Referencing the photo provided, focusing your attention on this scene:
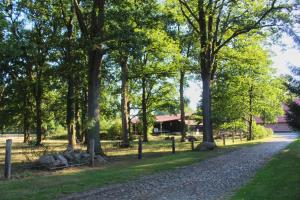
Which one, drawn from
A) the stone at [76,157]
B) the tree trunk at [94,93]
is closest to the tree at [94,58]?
the tree trunk at [94,93]

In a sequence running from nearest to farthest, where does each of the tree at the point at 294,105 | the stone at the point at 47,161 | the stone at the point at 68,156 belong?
1. the tree at the point at 294,105
2. the stone at the point at 47,161
3. the stone at the point at 68,156

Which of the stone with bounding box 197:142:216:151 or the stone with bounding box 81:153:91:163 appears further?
the stone with bounding box 197:142:216:151

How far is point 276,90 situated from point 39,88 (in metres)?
24.6

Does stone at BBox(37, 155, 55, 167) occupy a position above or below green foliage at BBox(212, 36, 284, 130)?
below

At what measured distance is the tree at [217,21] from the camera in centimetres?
2753

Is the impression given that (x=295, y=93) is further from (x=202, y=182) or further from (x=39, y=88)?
(x=39, y=88)

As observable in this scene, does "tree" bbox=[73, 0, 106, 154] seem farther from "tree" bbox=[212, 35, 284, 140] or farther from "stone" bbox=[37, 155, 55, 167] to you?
"tree" bbox=[212, 35, 284, 140]

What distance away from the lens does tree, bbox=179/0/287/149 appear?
27.5m

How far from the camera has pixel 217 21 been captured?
28594 millimetres

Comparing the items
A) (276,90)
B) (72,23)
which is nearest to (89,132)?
(72,23)

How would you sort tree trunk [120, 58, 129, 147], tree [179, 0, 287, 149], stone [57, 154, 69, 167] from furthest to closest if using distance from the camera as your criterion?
tree trunk [120, 58, 129, 147] → tree [179, 0, 287, 149] → stone [57, 154, 69, 167]

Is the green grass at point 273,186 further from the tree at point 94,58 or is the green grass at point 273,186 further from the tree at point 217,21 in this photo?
the tree at point 217,21

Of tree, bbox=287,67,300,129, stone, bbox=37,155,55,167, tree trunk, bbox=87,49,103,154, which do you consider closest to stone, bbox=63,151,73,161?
stone, bbox=37,155,55,167

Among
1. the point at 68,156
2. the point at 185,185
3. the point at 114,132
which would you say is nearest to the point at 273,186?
the point at 185,185
